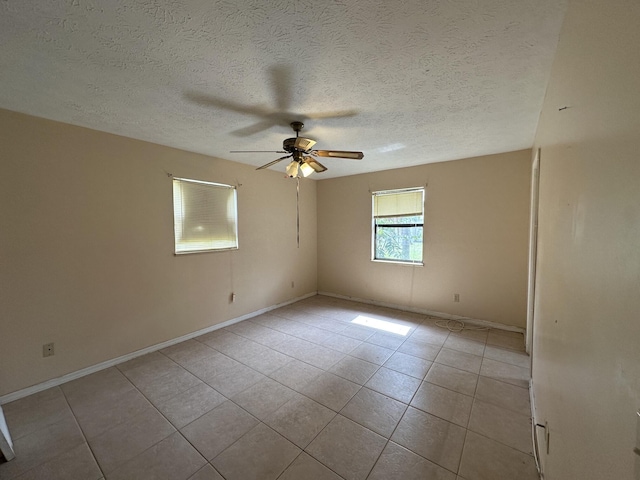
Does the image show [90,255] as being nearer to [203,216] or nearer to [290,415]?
[203,216]

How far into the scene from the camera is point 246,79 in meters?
1.69

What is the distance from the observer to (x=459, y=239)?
372 centimetres

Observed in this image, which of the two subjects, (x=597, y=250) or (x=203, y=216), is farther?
(x=203, y=216)

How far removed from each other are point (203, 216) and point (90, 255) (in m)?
1.25

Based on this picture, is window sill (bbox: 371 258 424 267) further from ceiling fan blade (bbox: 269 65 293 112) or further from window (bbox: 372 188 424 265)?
ceiling fan blade (bbox: 269 65 293 112)

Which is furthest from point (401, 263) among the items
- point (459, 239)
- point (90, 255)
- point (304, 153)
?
point (90, 255)

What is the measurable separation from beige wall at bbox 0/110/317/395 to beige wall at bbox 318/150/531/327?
7.46 feet

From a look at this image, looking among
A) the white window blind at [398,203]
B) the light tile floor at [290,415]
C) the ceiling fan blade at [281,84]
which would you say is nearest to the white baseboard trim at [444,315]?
the light tile floor at [290,415]

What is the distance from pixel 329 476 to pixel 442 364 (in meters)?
1.70

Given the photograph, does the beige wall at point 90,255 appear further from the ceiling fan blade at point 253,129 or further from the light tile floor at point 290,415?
the ceiling fan blade at point 253,129

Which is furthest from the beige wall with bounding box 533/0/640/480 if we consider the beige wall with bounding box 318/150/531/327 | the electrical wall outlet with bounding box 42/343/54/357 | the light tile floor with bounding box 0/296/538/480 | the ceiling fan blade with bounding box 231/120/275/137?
the electrical wall outlet with bounding box 42/343/54/357

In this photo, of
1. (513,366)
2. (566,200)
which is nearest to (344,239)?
(513,366)

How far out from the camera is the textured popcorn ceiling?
Result: 1180mm

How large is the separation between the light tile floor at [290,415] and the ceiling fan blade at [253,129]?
2.46 metres
